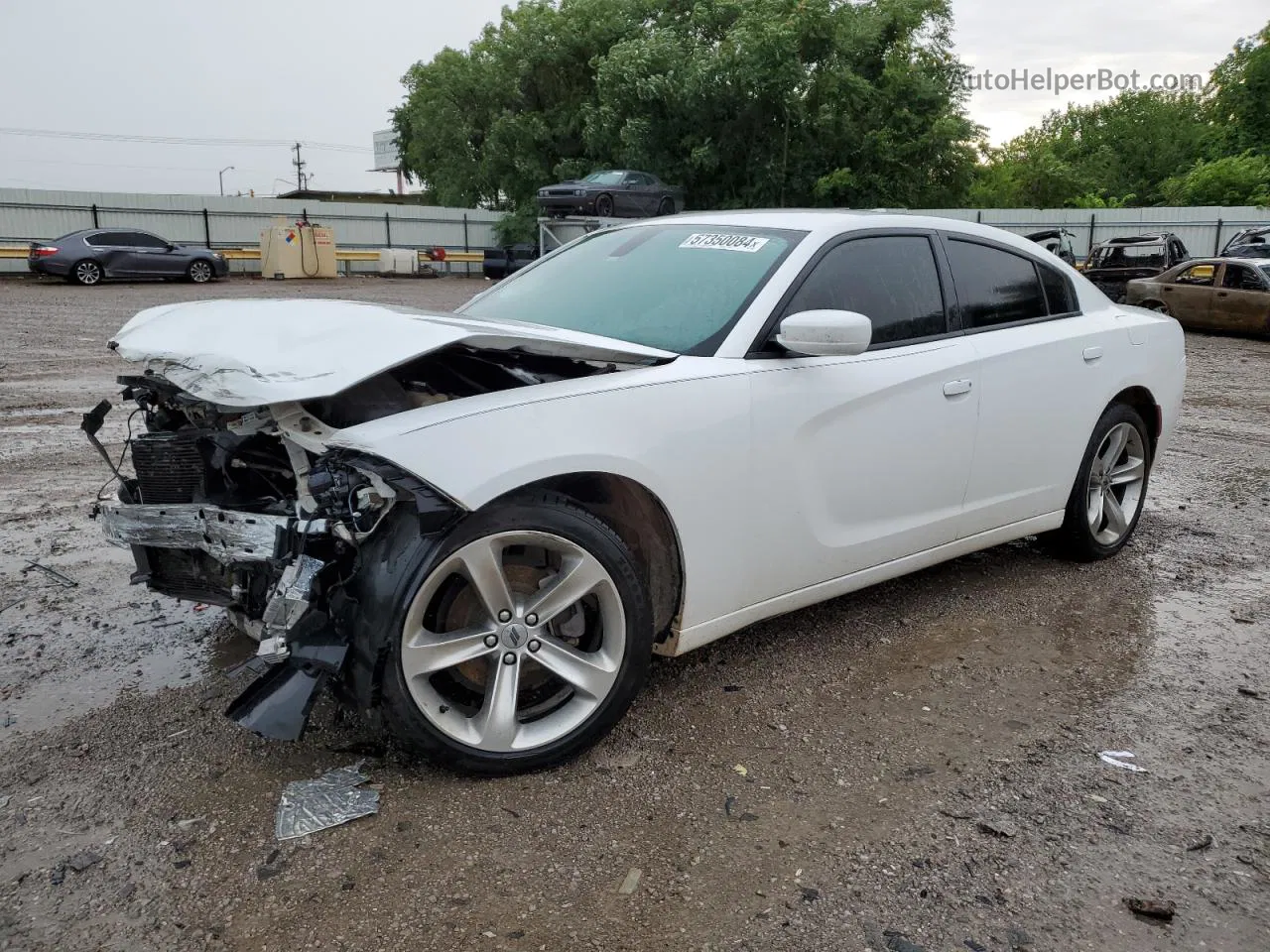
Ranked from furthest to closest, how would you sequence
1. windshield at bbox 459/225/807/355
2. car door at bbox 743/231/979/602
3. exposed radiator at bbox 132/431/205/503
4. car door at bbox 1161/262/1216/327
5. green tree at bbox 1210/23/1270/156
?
1. green tree at bbox 1210/23/1270/156
2. car door at bbox 1161/262/1216/327
3. windshield at bbox 459/225/807/355
4. car door at bbox 743/231/979/602
5. exposed radiator at bbox 132/431/205/503

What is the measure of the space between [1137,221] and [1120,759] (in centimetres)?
3410

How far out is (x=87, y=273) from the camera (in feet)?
77.0

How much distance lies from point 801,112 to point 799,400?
33.8 meters

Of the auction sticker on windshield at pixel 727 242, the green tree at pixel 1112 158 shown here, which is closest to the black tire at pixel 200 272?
the auction sticker on windshield at pixel 727 242

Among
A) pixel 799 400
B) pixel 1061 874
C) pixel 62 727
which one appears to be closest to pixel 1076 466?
pixel 799 400

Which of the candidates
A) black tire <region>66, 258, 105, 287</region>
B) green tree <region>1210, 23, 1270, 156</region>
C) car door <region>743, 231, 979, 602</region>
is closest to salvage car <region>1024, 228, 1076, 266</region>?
car door <region>743, 231, 979, 602</region>

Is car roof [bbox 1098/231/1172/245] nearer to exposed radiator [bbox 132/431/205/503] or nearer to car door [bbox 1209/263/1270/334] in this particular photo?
car door [bbox 1209/263/1270/334]

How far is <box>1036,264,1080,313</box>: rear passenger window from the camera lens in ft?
15.6

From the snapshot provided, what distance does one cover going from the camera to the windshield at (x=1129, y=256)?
1995 cm

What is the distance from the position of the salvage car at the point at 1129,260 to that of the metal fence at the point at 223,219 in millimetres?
21908

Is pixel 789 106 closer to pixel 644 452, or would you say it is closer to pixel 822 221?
pixel 822 221

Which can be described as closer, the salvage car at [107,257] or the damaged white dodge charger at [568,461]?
the damaged white dodge charger at [568,461]

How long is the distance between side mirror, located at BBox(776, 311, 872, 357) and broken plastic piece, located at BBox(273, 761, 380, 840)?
186cm

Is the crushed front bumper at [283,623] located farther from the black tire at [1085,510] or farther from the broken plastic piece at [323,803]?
the black tire at [1085,510]
